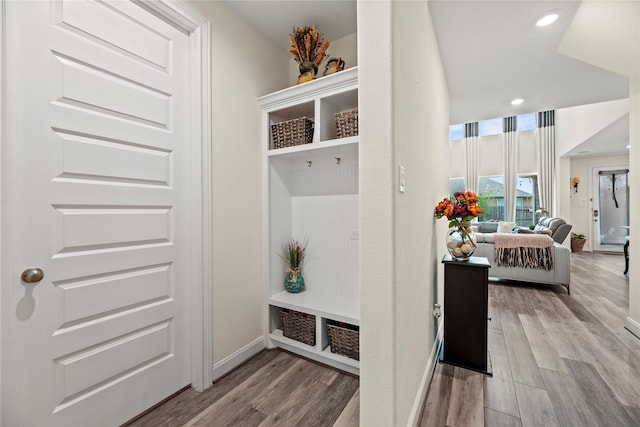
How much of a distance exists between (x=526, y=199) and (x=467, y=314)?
22.8 ft

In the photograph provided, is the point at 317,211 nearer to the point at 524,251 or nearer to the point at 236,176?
the point at 236,176

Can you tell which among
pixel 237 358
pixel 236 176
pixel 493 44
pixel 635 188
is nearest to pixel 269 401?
pixel 237 358

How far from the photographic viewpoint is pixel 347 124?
199 cm

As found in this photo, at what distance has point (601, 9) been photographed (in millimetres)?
2098

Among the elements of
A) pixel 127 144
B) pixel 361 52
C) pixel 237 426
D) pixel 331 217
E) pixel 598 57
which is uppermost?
pixel 598 57

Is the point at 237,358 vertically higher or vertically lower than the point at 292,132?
lower

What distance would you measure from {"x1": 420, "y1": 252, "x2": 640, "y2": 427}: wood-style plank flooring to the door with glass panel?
5109 millimetres

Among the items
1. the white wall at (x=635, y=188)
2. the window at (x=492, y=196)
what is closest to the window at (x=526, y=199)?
the window at (x=492, y=196)

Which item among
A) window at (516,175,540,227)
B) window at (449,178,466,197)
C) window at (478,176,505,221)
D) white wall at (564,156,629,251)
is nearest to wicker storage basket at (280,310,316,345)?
window at (478,176,505,221)

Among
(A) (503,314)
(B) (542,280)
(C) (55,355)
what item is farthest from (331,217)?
(B) (542,280)

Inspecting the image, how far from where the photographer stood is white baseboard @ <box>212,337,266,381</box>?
1.94 m

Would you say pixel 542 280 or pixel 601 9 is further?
pixel 542 280

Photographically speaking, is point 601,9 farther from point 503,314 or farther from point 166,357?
point 166,357

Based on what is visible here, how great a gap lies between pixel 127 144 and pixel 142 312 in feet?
3.01
